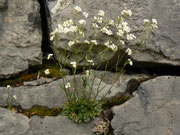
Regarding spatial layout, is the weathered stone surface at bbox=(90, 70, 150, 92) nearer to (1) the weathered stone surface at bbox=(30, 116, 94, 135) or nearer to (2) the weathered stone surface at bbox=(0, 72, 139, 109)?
(2) the weathered stone surface at bbox=(0, 72, 139, 109)

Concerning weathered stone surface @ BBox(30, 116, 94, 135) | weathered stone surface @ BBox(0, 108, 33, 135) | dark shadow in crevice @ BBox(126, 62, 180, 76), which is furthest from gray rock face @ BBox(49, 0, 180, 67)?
weathered stone surface @ BBox(0, 108, 33, 135)

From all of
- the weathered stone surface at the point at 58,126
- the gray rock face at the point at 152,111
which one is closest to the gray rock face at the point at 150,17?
the gray rock face at the point at 152,111

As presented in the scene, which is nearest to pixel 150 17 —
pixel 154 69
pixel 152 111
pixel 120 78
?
pixel 154 69

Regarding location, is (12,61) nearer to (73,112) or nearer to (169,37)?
(73,112)

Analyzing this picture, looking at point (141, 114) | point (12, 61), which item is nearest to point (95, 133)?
point (141, 114)

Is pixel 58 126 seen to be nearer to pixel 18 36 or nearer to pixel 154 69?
pixel 18 36

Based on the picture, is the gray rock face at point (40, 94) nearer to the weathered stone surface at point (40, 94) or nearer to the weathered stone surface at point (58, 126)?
the weathered stone surface at point (40, 94)

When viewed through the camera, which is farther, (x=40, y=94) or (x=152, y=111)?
(x=40, y=94)

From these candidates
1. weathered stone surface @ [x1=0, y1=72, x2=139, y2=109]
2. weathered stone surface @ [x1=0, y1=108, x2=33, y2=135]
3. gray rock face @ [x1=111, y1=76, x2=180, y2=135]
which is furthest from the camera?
weathered stone surface @ [x1=0, y1=72, x2=139, y2=109]

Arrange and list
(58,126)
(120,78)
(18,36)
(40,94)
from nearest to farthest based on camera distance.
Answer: (58,126) → (40,94) → (120,78) → (18,36)
